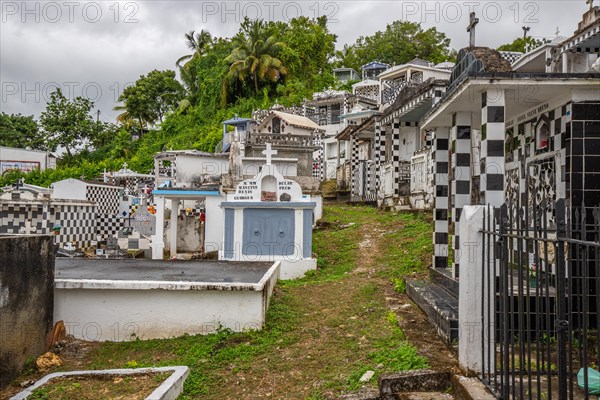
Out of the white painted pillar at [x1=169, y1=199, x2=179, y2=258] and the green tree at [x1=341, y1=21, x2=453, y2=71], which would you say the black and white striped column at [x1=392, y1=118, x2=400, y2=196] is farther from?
the green tree at [x1=341, y1=21, x2=453, y2=71]

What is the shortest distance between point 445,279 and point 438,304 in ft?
4.66

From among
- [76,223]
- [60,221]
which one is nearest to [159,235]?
[76,223]

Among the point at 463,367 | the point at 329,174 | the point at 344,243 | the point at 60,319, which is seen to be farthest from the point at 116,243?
the point at 329,174

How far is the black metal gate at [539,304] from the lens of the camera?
3.22m

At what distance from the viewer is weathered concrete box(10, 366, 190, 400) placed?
196 inches

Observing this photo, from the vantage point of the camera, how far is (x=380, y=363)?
5703 mm

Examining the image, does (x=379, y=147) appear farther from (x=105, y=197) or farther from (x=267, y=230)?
(x=105, y=197)

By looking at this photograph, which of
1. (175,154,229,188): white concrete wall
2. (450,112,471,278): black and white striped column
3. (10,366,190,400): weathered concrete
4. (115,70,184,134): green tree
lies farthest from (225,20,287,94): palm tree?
(10,366,190,400): weathered concrete

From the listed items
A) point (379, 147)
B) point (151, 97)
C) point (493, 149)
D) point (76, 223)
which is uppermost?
point (151, 97)

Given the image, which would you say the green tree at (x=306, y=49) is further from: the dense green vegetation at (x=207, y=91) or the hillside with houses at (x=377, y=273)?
the hillside with houses at (x=377, y=273)

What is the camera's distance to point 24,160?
4397 centimetres

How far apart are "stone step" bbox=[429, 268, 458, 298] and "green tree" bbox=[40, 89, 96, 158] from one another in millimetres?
42863

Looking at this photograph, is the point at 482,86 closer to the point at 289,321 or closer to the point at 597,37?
the point at 597,37

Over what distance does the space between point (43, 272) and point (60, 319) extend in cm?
94
